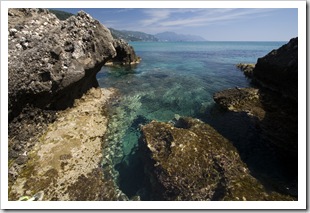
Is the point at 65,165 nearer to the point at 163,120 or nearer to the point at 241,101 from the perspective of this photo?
the point at 163,120

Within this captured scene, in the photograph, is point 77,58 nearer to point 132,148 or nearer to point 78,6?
point 78,6

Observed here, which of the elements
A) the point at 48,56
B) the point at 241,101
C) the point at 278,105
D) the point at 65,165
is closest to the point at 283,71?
the point at 278,105

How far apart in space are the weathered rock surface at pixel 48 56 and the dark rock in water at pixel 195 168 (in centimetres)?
756

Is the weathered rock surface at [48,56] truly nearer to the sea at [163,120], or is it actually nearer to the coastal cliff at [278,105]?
the sea at [163,120]

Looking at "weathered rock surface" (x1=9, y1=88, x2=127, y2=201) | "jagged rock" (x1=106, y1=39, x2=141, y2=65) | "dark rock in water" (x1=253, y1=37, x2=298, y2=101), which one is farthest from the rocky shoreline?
"jagged rock" (x1=106, y1=39, x2=141, y2=65)

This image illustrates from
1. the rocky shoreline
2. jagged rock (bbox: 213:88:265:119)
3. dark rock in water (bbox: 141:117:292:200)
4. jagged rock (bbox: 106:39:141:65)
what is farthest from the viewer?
jagged rock (bbox: 106:39:141:65)

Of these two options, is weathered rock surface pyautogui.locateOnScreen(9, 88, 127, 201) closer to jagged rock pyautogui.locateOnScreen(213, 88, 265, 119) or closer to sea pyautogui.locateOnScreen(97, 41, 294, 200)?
sea pyautogui.locateOnScreen(97, 41, 294, 200)

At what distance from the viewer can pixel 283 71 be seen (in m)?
22.5

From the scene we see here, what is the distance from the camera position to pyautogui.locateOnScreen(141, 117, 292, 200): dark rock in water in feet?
31.6

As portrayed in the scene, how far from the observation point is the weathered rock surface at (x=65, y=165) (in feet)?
33.8

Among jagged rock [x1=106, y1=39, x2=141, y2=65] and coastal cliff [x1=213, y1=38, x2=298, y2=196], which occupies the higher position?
jagged rock [x1=106, y1=39, x2=141, y2=65]

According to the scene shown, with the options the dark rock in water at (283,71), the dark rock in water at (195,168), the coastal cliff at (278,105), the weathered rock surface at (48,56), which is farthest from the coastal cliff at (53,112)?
the dark rock in water at (283,71)

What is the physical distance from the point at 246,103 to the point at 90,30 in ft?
51.6

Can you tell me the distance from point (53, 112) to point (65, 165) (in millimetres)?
5751
